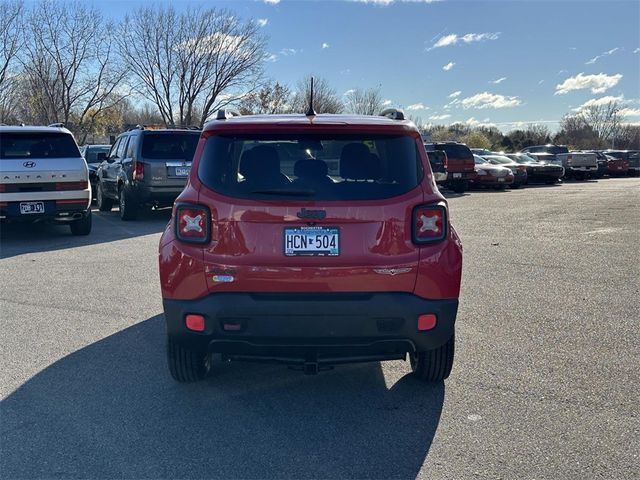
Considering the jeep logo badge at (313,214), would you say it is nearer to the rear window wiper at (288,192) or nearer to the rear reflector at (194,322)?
the rear window wiper at (288,192)

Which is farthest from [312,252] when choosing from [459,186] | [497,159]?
[497,159]

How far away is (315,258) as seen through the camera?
11.2 ft

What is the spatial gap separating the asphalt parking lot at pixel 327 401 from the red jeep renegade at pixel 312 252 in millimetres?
448

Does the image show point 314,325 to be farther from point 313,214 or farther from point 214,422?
point 214,422

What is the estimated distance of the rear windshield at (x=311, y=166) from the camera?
3.48 metres

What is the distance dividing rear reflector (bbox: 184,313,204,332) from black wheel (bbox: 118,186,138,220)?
9578mm

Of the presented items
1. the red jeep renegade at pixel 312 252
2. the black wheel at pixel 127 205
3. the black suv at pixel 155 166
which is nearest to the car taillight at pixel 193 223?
the red jeep renegade at pixel 312 252

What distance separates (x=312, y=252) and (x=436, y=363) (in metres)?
1.25

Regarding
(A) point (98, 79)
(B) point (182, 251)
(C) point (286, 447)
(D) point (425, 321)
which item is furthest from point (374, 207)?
(A) point (98, 79)

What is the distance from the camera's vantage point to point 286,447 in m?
3.26

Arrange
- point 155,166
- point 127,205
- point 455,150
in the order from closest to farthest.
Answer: point 155,166 < point 127,205 < point 455,150

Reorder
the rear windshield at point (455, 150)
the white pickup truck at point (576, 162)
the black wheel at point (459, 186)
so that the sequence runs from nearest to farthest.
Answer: the rear windshield at point (455, 150)
the black wheel at point (459, 186)
the white pickup truck at point (576, 162)

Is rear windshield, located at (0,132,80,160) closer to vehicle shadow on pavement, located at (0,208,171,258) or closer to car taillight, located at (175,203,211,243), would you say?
vehicle shadow on pavement, located at (0,208,171,258)

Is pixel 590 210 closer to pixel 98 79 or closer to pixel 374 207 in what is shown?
pixel 374 207
